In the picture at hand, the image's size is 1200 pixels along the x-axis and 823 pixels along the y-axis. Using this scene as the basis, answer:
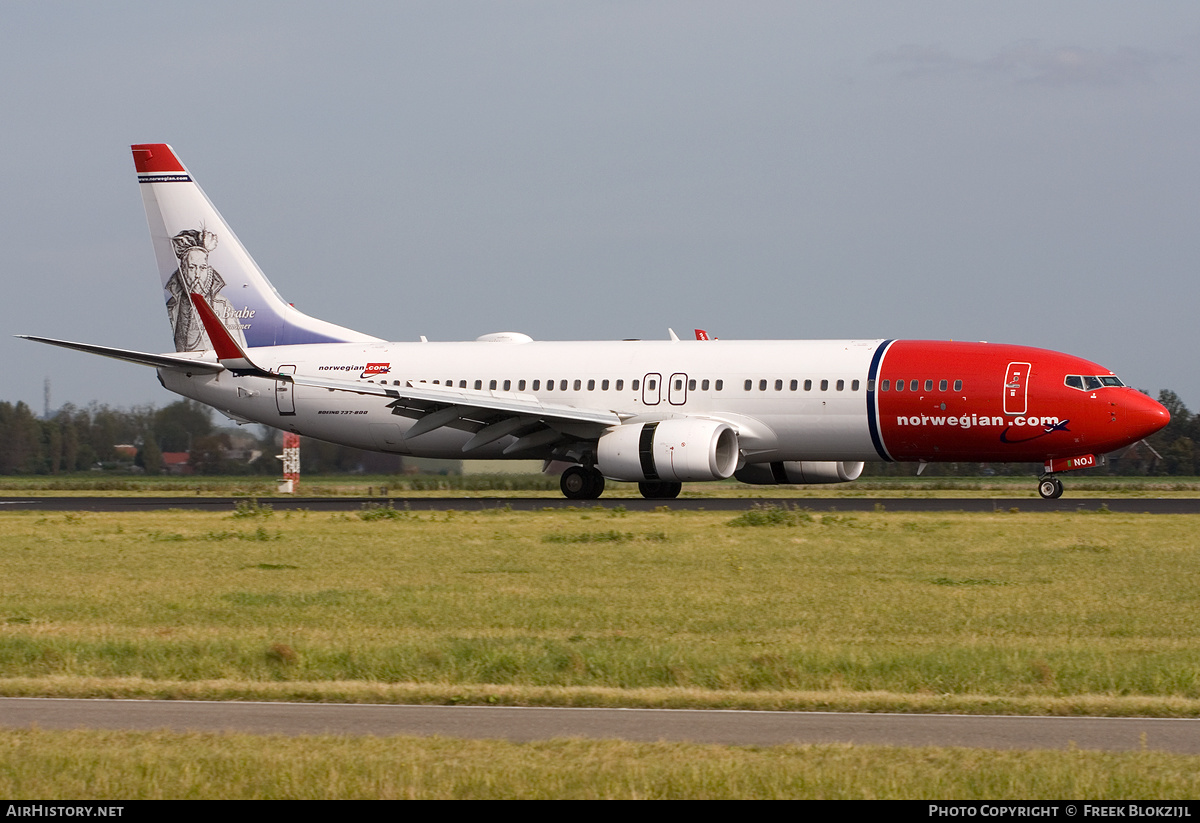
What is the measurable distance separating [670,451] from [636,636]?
63.0 ft

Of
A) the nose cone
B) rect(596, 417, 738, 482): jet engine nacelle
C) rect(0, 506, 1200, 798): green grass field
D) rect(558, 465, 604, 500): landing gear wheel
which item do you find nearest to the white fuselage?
rect(596, 417, 738, 482): jet engine nacelle

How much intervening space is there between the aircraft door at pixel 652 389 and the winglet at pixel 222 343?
9.49 meters

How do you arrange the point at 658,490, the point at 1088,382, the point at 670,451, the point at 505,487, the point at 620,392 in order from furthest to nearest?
1. the point at 505,487
2. the point at 658,490
3. the point at 620,392
4. the point at 670,451
5. the point at 1088,382

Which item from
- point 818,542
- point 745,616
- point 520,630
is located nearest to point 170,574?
point 520,630

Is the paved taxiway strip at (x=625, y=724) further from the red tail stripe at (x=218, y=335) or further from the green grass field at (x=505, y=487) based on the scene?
the green grass field at (x=505, y=487)

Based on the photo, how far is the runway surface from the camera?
32.2 meters

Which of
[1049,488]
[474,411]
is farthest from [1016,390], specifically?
[474,411]

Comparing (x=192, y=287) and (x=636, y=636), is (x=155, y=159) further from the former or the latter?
(x=636, y=636)

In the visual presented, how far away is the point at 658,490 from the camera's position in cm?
3778

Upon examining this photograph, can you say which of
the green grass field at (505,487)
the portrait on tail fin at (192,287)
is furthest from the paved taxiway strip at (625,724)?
the portrait on tail fin at (192,287)

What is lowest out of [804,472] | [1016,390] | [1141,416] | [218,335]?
Answer: [804,472]

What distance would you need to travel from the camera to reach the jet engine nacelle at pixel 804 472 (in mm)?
37938
